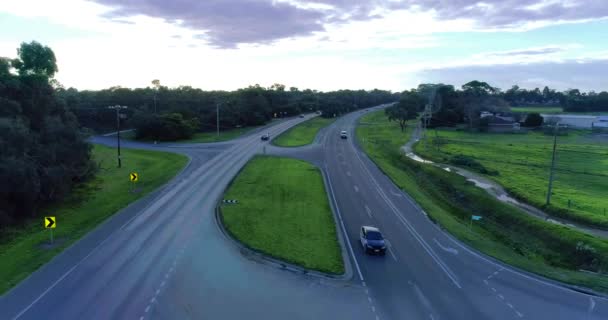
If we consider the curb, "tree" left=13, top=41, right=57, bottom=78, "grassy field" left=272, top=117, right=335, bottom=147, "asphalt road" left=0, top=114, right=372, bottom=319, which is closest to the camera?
"asphalt road" left=0, top=114, right=372, bottom=319

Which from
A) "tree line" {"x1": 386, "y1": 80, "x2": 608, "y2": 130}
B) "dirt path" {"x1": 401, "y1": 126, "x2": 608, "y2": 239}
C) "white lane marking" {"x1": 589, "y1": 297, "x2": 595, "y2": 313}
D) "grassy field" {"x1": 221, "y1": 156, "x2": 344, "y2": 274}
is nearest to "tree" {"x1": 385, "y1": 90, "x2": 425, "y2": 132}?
"tree line" {"x1": 386, "y1": 80, "x2": 608, "y2": 130}

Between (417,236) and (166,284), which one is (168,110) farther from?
(166,284)

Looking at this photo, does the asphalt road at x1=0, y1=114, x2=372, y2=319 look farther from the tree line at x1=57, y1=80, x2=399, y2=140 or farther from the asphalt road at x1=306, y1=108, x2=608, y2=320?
the tree line at x1=57, y1=80, x2=399, y2=140

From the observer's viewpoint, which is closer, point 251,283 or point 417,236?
point 251,283

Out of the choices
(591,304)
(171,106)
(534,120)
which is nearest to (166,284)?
(591,304)

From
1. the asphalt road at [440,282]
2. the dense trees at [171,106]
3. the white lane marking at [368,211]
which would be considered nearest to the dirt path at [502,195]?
the asphalt road at [440,282]

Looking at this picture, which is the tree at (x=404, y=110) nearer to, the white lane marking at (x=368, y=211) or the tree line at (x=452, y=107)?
the tree line at (x=452, y=107)
